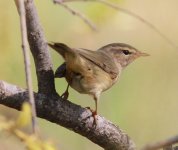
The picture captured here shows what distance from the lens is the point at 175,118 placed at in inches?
223

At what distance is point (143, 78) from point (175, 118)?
0.57 m

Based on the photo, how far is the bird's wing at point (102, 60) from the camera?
137 inches

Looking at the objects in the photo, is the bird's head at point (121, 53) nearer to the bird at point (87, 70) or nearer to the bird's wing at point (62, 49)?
the bird at point (87, 70)

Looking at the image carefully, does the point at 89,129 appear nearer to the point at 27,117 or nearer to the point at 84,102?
the point at 27,117

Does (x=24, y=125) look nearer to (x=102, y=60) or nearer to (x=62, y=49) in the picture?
(x=62, y=49)

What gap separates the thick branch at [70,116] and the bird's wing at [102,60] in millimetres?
415

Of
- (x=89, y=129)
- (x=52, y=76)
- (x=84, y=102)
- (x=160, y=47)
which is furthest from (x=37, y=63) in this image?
(x=160, y=47)

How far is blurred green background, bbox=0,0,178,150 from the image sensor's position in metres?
4.70

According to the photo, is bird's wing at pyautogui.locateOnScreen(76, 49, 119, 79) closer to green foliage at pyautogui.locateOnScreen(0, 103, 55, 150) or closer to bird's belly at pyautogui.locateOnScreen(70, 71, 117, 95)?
bird's belly at pyautogui.locateOnScreen(70, 71, 117, 95)

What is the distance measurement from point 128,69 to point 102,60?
2.83 m

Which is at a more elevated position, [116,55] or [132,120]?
[116,55]

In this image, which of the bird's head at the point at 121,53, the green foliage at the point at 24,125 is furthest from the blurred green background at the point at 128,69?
the green foliage at the point at 24,125

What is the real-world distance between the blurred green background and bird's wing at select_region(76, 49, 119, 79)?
0.39 meters

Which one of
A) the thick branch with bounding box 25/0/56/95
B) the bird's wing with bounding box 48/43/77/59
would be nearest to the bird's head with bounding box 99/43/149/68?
the bird's wing with bounding box 48/43/77/59
